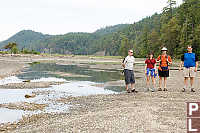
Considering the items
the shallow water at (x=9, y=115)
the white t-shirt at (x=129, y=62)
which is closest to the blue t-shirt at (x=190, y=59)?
the white t-shirt at (x=129, y=62)

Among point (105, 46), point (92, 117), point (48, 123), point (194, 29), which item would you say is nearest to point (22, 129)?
point (48, 123)

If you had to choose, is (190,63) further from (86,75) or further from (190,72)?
(86,75)

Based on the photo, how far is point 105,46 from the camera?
198000mm

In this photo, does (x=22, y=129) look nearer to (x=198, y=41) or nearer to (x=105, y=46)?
(x=198, y=41)

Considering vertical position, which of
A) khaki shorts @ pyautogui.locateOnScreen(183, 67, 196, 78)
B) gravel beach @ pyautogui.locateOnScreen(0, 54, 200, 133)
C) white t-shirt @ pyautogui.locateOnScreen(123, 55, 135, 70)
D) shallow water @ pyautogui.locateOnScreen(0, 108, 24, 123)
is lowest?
shallow water @ pyautogui.locateOnScreen(0, 108, 24, 123)

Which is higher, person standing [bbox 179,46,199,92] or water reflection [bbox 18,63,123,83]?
person standing [bbox 179,46,199,92]

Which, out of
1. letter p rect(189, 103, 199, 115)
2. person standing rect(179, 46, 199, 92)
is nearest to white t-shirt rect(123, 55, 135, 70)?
Answer: person standing rect(179, 46, 199, 92)

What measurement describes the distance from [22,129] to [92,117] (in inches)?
104

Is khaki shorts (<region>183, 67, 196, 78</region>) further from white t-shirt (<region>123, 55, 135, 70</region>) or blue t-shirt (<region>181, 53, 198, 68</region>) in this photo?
white t-shirt (<region>123, 55, 135, 70</region>)

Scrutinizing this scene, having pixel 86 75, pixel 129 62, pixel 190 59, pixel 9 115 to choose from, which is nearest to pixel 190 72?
pixel 190 59

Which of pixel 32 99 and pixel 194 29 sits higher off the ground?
pixel 194 29

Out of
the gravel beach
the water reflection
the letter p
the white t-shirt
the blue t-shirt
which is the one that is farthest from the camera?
the water reflection

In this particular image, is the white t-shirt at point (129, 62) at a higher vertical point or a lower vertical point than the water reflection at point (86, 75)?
higher

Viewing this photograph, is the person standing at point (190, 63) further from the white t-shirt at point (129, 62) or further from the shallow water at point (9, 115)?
the shallow water at point (9, 115)
